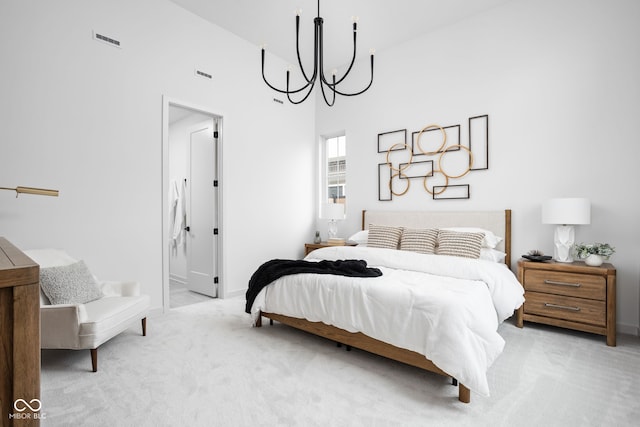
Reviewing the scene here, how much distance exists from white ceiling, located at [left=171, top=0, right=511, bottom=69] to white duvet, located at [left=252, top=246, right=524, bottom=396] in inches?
112

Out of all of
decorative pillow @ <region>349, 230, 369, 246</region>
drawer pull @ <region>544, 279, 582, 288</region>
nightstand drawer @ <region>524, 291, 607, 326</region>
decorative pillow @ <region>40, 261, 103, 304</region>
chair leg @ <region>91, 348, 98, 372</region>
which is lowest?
chair leg @ <region>91, 348, 98, 372</region>

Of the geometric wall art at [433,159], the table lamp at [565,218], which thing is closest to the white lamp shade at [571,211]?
the table lamp at [565,218]

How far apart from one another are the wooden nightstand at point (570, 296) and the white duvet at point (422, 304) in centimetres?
Answer: 22

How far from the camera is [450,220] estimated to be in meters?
3.97

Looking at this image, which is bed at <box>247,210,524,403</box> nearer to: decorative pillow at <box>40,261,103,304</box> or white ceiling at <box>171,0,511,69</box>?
decorative pillow at <box>40,261,103,304</box>

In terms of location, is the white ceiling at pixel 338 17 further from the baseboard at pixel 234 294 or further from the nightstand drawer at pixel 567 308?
the baseboard at pixel 234 294

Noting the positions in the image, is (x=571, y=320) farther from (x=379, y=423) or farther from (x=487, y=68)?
(x=487, y=68)

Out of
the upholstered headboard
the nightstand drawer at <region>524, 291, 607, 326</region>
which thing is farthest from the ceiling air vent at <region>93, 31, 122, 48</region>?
the nightstand drawer at <region>524, 291, 607, 326</region>

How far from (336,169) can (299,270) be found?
2.94 meters

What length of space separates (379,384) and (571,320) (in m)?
2.05

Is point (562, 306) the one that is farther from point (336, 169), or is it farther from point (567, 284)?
point (336, 169)

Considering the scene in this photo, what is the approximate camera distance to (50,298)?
2.39 meters

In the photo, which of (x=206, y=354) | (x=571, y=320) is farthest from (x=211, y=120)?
(x=571, y=320)

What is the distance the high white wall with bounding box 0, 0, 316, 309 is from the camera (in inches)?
107
